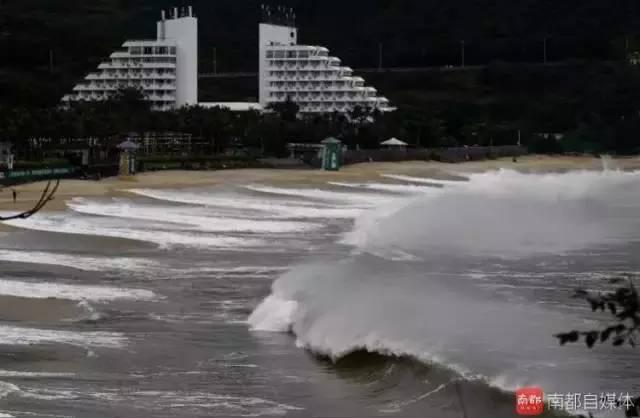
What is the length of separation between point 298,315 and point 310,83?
304 ft

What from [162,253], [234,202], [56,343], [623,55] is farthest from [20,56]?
[56,343]

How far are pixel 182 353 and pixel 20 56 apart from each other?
11785 cm

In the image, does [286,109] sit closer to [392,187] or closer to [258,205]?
[392,187]

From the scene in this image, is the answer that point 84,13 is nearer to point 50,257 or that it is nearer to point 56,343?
point 50,257

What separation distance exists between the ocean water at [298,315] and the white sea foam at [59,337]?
0.04m

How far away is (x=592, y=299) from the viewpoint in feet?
19.7

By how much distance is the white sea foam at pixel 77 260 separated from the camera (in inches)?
976

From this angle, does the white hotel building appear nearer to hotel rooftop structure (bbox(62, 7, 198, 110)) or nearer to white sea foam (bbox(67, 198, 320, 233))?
hotel rooftop structure (bbox(62, 7, 198, 110))

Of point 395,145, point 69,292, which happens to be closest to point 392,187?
point 395,145

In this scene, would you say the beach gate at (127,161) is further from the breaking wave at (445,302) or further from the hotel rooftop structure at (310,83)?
the hotel rooftop structure at (310,83)

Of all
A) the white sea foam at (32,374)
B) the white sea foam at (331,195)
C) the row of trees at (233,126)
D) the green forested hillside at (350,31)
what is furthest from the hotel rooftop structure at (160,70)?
the white sea foam at (32,374)

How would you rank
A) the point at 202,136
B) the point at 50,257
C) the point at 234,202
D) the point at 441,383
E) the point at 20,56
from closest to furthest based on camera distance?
the point at 441,383, the point at 50,257, the point at 234,202, the point at 202,136, the point at 20,56

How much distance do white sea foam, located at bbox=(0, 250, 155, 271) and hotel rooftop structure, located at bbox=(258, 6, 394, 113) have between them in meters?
81.1

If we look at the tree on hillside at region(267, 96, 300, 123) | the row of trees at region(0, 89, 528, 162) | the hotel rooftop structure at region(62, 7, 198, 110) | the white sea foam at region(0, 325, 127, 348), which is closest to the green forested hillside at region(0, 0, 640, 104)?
the hotel rooftop structure at region(62, 7, 198, 110)
